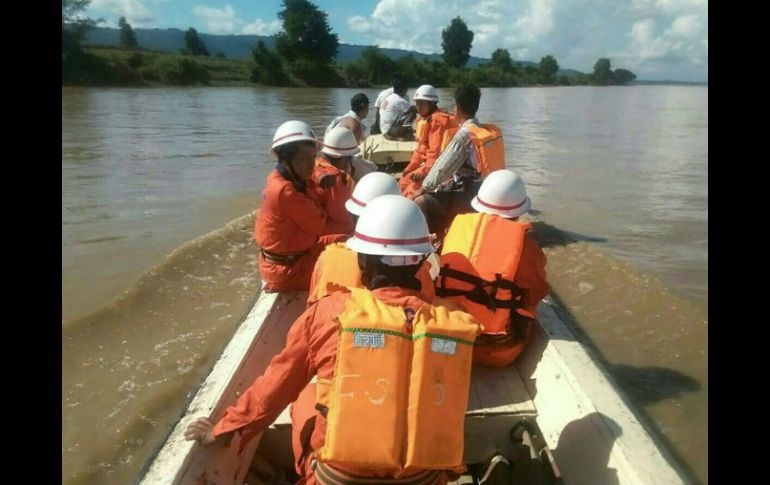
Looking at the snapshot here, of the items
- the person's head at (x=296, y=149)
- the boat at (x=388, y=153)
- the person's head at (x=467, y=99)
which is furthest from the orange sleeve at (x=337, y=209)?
the boat at (x=388, y=153)

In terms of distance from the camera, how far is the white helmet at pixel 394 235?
6.40 feet

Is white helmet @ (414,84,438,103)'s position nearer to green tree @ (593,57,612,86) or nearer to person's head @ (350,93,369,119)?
person's head @ (350,93,369,119)

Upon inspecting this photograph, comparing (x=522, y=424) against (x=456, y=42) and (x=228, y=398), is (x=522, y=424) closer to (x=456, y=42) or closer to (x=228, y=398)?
(x=228, y=398)

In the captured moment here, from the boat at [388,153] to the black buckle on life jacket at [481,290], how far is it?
548cm

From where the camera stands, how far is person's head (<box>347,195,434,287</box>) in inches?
76.9

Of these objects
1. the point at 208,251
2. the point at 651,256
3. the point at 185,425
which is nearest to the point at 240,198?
the point at 208,251

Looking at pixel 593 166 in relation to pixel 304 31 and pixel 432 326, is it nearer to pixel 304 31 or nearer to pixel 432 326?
pixel 432 326

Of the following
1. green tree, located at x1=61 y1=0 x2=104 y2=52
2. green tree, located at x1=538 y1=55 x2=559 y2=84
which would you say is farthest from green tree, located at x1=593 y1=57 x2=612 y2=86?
green tree, located at x1=61 y1=0 x2=104 y2=52

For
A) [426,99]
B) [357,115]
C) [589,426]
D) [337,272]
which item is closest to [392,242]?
[337,272]

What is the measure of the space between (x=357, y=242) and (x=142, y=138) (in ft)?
50.6

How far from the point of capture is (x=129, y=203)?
31.8ft

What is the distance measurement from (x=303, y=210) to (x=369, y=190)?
0.45 m

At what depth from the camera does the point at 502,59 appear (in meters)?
69.8

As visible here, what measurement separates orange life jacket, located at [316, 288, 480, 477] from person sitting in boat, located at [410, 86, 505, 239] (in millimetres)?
3150
